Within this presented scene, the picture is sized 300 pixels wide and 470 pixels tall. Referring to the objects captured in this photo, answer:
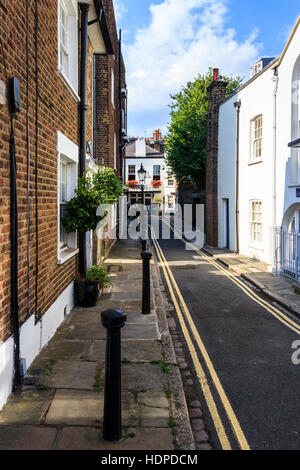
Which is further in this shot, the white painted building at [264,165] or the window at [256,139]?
the window at [256,139]

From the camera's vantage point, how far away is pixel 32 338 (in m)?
4.77

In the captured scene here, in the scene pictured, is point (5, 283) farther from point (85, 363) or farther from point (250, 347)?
point (250, 347)

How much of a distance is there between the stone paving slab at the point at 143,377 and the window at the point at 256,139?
11.4 meters

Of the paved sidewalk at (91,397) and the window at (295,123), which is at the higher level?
the window at (295,123)

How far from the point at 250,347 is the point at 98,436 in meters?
3.35

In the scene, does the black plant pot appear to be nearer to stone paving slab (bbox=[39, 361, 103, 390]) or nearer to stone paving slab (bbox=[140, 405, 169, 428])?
stone paving slab (bbox=[39, 361, 103, 390])

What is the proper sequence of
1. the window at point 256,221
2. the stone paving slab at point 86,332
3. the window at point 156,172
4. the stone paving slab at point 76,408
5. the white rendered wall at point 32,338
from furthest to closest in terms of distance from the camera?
1. the window at point 156,172
2. the window at point 256,221
3. the stone paving slab at point 86,332
4. the white rendered wall at point 32,338
5. the stone paving slab at point 76,408

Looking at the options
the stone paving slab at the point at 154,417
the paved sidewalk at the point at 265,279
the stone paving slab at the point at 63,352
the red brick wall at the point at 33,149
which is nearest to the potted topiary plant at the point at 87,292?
the red brick wall at the point at 33,149

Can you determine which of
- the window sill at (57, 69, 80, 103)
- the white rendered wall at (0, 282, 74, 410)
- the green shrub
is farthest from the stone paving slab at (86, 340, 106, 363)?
the window sill at (57, 69, 80, 103)

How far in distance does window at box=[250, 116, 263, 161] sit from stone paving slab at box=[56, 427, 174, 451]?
12642mm

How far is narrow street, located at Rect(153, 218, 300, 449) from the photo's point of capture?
3654 millimetres

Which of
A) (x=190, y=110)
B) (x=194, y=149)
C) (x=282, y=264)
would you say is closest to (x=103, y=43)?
(x=282, y=264)

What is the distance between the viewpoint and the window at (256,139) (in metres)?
14.6

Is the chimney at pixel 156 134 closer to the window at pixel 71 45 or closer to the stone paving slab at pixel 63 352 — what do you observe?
the window at pixel 71 45
